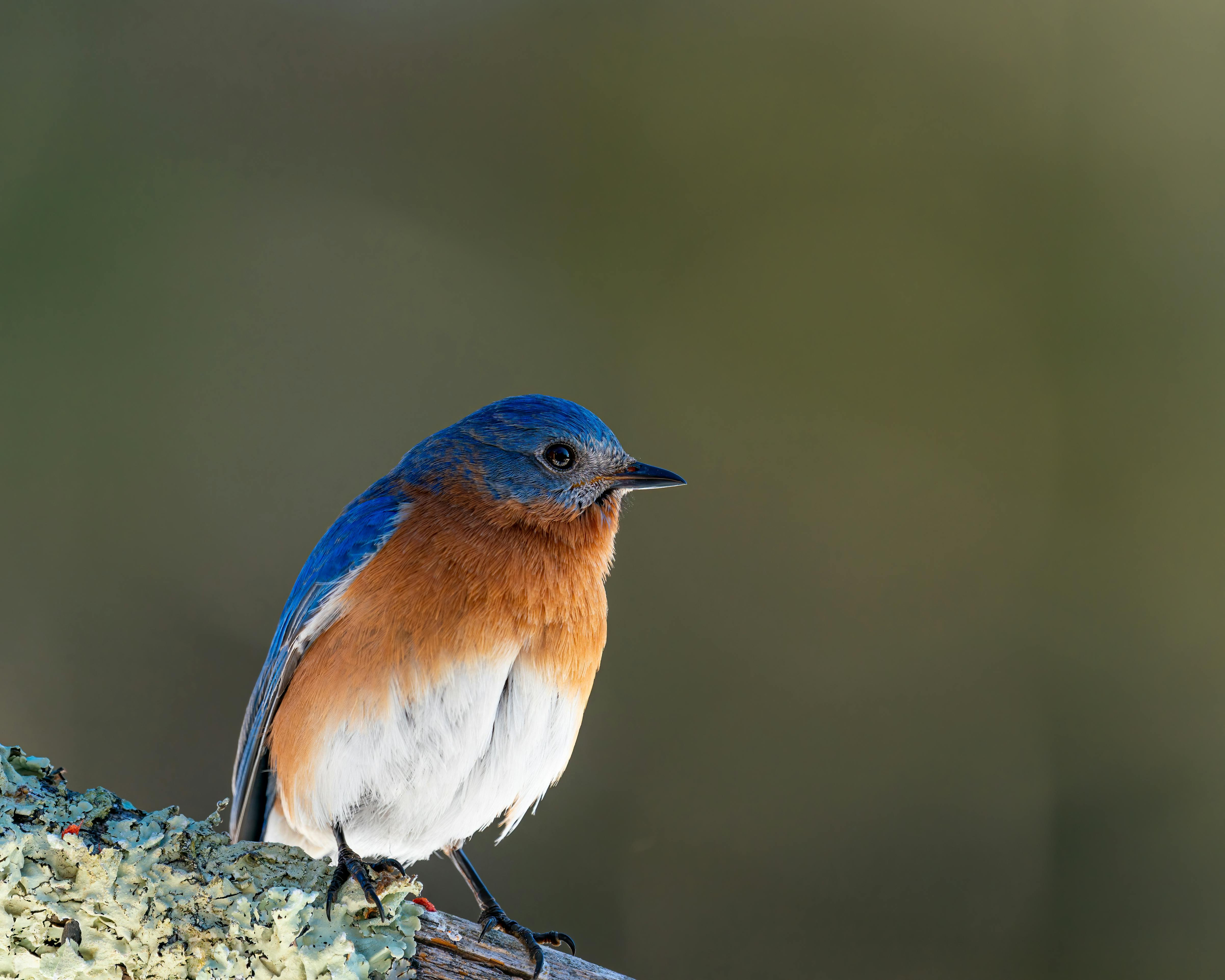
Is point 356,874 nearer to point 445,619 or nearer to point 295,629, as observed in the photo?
point 445,619

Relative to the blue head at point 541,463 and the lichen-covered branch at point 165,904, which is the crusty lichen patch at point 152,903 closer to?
the lichen-covered branch at point 165,904

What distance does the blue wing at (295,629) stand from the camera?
7.65 feet

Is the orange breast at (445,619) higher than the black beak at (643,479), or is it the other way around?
the black beak at (643,479)

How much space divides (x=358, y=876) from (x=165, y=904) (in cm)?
32

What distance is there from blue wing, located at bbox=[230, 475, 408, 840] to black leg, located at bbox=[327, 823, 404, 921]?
61 cm

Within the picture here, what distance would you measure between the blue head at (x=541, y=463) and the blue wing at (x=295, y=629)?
0.55 ft

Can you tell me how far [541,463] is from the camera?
96.7 inches

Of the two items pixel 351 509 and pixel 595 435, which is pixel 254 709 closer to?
pixel 351 509

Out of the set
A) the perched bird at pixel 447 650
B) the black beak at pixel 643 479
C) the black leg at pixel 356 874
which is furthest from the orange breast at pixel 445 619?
the black leg at pixel 356 874

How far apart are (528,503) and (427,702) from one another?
22.4 inches

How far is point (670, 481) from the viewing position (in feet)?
8.23

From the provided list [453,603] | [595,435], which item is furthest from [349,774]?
[595,435]

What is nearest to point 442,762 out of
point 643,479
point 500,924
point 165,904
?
point 500,924

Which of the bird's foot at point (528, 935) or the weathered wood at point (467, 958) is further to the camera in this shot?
the bird's foot at point (528, 935)
